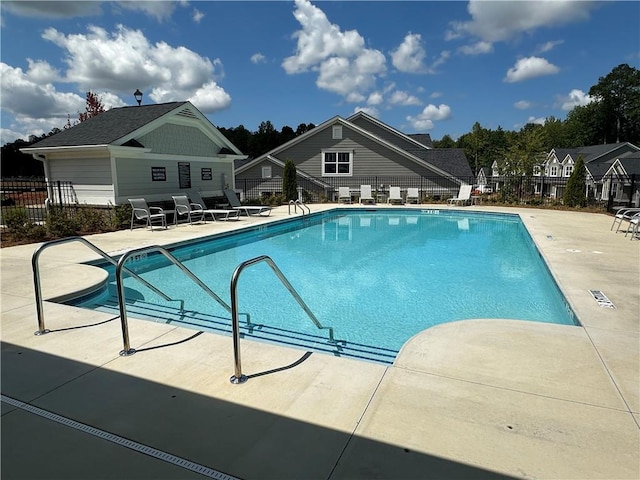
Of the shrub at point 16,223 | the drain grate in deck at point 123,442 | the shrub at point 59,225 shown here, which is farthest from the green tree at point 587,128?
the drain grate in deck at point 123,442

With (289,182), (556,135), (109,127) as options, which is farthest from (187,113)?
(556,135)

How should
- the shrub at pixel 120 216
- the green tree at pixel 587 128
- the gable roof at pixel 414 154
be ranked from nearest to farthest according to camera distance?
the shrub at pixel 120 216 → the gable roof at pixel 414 154 → the green tree at pixel 587 128

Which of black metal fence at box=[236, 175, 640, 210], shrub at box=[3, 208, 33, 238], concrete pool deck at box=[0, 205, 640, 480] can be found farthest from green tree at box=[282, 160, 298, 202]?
concrete pool deck at box=[0, 205, 640, 480]

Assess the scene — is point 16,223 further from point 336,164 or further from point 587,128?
point 587,128

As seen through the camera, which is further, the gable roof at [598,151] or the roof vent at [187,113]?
the gable roof at [598,151]

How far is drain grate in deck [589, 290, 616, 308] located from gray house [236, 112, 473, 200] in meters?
18.8

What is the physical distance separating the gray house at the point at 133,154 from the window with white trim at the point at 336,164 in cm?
878

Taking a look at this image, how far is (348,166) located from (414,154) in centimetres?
438

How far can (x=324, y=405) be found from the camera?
2.67 metres

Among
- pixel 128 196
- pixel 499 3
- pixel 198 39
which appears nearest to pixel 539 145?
pixel 499 3

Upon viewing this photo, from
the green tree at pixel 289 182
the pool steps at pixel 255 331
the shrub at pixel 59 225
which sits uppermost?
the green tree at pixel 289 182

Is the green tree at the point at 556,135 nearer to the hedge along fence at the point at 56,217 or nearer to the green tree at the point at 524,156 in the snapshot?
the green tree at the point at 524,156

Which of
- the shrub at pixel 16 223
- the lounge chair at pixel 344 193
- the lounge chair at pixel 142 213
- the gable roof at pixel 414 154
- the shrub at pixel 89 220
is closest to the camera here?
the shrub at pixel 16 223

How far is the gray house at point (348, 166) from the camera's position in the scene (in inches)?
944
